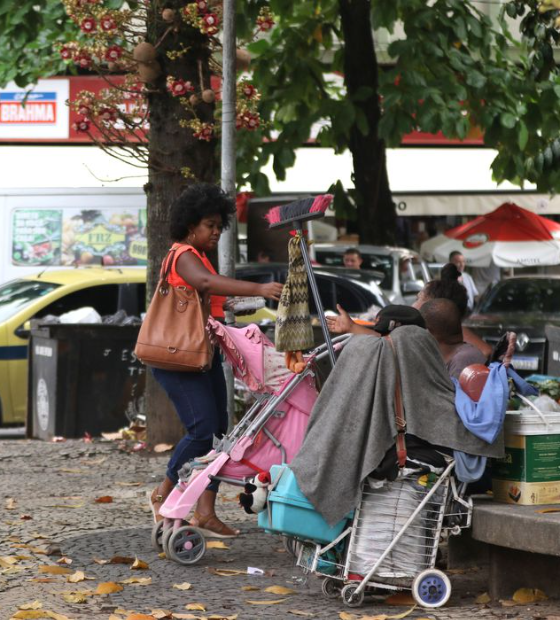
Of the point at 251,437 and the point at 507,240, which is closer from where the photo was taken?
the point at 251,437

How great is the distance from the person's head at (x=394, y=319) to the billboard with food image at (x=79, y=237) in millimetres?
14221

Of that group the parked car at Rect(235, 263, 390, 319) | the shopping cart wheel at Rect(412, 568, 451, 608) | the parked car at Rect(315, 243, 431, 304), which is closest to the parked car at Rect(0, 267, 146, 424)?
the parked car at Rect(235, 263, 390, 319)

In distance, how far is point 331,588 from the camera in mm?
5785

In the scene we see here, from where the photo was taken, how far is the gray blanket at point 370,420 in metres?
5.43

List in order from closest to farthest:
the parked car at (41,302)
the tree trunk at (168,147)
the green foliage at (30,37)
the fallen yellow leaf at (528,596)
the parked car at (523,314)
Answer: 1. the fallen yellow leaf at (528,596)
2. the tree trunk at (168,147)
3. the parked car at (41,302)
4. the parked car at (523,314)
5. the green foliage at (30,37)

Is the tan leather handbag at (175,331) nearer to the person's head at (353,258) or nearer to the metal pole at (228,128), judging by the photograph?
the metal pole at (228,128)

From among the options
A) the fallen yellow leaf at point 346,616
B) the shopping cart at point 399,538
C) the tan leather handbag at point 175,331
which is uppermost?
the tan leather handbag at point 175,331

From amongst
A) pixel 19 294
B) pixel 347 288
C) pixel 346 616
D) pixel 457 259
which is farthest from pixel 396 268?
pixel 346 616

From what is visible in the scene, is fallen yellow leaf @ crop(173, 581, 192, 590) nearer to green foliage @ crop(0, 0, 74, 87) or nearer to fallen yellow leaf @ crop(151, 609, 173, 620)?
fallen yellow leaf @ crop(151, 609, 173, 620)

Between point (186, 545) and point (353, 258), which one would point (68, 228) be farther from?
point (186, 545)

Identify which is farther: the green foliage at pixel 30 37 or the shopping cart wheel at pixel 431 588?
the green foliage at pixel 30 37

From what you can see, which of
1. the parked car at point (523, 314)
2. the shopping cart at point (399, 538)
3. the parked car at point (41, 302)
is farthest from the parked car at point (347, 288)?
the shopping cart at point (399, 538)

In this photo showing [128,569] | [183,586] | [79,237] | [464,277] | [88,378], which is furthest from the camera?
[79,237]

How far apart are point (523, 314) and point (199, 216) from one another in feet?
27.9
